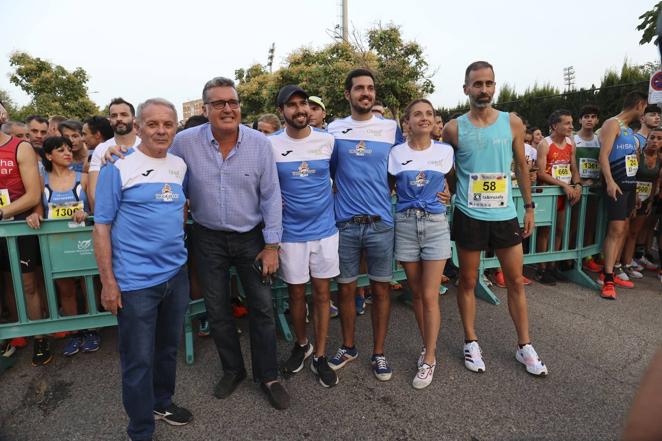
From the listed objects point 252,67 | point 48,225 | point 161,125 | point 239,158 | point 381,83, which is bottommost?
point 48,225

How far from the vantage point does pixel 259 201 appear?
297cm

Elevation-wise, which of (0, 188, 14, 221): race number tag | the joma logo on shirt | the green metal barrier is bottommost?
the green metal barrier

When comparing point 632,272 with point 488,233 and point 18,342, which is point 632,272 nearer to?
point 488,233

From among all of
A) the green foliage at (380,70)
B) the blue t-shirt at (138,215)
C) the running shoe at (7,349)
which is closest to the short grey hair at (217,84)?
the blue t-shirt at (138,215)

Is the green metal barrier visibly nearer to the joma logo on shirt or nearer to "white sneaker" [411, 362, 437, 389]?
"white sneaker" [411, 362, 437, 389]

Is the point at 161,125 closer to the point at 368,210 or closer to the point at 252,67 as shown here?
the point at 368,210

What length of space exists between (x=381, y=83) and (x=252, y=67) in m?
22.7

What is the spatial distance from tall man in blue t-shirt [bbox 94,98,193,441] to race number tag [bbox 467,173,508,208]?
218cm

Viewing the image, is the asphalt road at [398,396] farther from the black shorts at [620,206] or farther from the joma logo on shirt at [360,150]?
the joma logo on shirt at [360,150]

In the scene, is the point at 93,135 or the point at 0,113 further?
the point at 93,135

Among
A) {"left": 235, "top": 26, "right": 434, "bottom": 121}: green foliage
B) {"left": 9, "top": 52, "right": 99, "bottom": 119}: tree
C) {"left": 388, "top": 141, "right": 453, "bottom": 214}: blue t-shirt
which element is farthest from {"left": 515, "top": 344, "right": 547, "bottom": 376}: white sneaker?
{"left": 9, "top": 52, "right": 99, "bottom": 119}: tree

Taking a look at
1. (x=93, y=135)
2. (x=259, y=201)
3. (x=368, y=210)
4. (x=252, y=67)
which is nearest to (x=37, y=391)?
(x=259, y=201)

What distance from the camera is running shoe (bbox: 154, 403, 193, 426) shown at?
2.75 meters

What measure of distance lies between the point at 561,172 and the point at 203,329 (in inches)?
187
